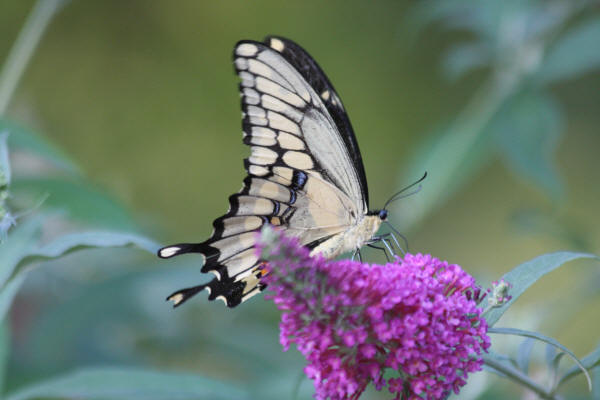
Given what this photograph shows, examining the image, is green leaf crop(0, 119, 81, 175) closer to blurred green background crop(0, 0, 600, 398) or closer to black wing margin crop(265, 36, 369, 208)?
black wing margin crop(265, 36, 369, 208)

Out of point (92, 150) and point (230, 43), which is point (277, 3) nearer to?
point (230, 43)

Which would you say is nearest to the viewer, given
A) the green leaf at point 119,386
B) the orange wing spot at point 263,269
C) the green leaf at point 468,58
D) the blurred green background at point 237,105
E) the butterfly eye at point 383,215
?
the orange wing spot at point 263,269

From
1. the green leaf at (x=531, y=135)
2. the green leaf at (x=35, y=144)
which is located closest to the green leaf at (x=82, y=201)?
the green leaf at (x=35, y=144)

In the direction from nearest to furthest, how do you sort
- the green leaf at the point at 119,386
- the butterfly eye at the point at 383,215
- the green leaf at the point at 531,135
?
the green leaf at the point at 119,386 → the butterfly eye at the point at 383,215 → the green leaf at the point at 531,135

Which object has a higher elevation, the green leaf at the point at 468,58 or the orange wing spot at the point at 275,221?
the green leaf at the point at 468,58

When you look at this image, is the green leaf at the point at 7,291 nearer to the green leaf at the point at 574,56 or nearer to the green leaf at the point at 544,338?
the green leaf at the point at 544,338
